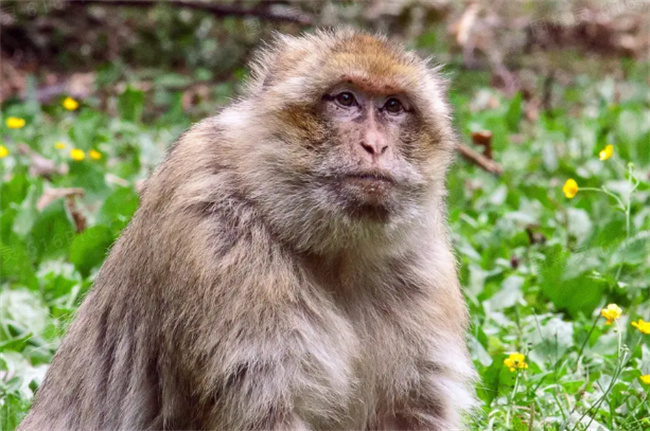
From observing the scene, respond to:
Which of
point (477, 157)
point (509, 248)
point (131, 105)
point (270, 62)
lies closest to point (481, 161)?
point (477, 157)

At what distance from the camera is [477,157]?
759cm

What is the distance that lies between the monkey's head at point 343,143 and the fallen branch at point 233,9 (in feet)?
20.4

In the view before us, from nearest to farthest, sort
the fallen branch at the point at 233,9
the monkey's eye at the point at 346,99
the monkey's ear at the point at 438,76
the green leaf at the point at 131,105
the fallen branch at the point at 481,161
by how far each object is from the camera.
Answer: the monkey's eye at the point at 346,99 → the monkey's ear at the point at 438,76 → the fallen branch at the point at 481,161 → the green leaf at the point at 131,105 → the fallen branch at the point at 233,9

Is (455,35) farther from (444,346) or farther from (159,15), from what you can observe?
(444,346)

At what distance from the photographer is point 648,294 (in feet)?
18.3

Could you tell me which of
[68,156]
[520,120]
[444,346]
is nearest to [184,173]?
[444,346]

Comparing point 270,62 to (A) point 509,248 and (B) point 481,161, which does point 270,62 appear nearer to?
(A) point 509,248

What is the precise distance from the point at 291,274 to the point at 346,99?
62 cm

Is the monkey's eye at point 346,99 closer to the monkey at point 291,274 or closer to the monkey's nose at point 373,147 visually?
the monkey at point 291,274

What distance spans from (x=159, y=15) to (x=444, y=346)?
7544 mm

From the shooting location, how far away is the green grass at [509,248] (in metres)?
4.46

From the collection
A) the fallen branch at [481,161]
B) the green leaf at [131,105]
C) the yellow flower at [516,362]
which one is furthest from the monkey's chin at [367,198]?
the green leaf at [131,105]

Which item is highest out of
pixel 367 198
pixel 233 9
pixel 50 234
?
pixel 367 198

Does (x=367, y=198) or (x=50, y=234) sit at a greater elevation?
(x=367, y=198)
